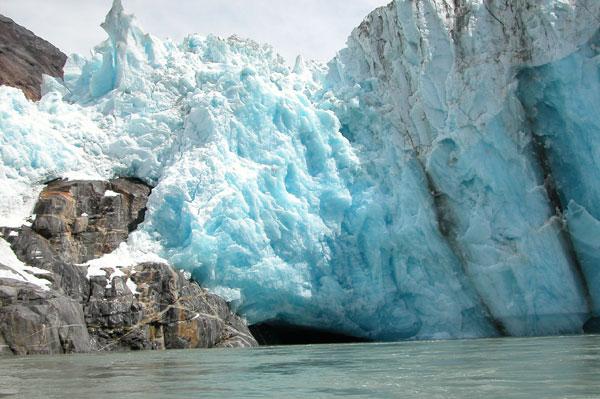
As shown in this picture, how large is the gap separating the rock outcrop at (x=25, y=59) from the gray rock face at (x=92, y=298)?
707 cm

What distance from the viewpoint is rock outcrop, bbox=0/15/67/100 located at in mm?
27109

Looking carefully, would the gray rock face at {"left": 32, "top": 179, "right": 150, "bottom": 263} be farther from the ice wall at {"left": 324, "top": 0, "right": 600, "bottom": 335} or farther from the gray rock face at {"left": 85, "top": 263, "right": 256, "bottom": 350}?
the ice wall at {"left": 324, "top": 0, "right": 600, "bottom": 335}

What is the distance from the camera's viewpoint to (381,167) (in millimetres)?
22297

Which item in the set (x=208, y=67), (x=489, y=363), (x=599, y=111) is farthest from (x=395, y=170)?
(x=489, y=363)

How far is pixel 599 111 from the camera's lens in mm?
18562

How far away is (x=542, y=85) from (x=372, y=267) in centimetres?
689

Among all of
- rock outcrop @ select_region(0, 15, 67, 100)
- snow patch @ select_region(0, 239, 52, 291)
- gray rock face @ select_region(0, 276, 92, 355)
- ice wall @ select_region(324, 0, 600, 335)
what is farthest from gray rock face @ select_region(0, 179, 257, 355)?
rock outcrop @ select_region(0, 15, 67, 100)

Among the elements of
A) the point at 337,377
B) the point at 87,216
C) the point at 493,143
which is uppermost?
the point at 493,143

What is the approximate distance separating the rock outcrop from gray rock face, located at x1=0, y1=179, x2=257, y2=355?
278 inches

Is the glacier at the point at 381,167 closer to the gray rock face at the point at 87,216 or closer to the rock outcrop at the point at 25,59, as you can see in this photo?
the gray rock face at the point at 87,216

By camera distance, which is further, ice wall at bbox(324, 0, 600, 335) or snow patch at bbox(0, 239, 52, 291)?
ice wall at bbox(324, 0, 600, 335)

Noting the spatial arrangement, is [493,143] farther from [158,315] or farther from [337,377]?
[337,377]

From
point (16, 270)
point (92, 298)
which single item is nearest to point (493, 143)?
point (92, 298)

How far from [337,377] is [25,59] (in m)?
24.2
